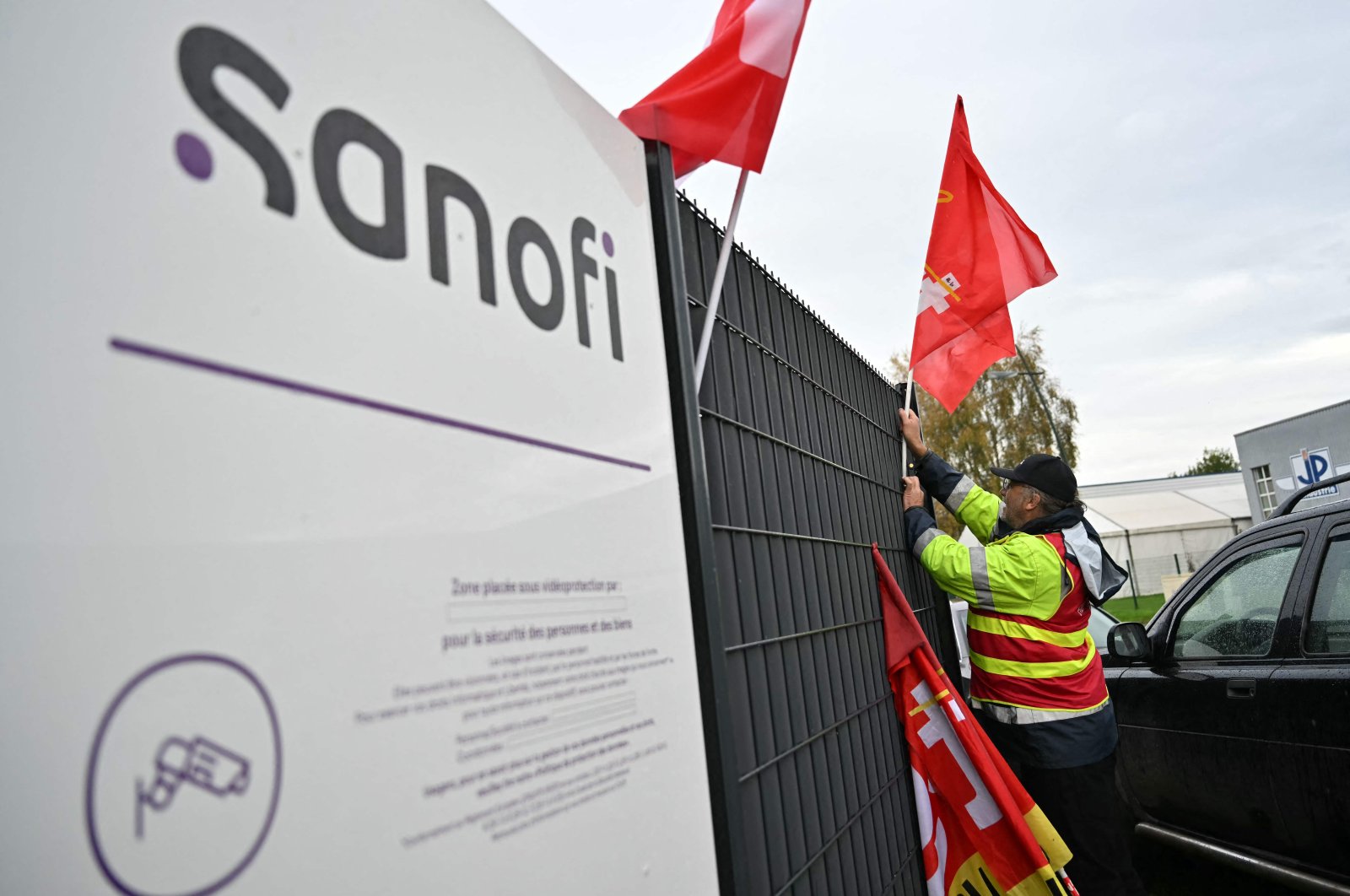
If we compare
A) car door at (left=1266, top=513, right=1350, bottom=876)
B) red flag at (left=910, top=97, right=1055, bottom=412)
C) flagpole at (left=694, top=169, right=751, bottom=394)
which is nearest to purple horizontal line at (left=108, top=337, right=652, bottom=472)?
flagpole at (left=694, top=169, right=751, bottom=394)

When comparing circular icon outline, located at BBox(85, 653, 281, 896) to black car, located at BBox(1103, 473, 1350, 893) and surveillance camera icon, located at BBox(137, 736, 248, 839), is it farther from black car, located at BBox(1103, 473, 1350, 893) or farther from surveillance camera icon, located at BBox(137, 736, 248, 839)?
black car, located at BBox(1103, 473, 1350, 893)

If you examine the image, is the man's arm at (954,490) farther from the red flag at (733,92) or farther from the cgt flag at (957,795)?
the red flag at (733,92)

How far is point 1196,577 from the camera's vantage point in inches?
171

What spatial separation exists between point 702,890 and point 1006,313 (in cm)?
294

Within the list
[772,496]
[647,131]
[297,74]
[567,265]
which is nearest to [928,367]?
[772,496]

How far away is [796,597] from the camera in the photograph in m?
2.44

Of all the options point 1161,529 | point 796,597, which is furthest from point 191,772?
point 1161,529

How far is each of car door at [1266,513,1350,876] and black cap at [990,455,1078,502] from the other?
1.04m

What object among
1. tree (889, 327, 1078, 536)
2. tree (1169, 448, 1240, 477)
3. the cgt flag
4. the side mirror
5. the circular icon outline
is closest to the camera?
the circular icon outline

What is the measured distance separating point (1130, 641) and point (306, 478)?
4.40 m

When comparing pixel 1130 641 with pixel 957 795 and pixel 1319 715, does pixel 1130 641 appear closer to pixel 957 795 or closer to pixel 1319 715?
pixel 1319 715

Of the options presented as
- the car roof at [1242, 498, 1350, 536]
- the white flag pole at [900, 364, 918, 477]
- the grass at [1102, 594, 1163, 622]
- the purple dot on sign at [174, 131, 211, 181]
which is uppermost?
the white flag pole at [900, 364, 918, 477]

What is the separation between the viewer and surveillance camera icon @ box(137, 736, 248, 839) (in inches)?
32.9

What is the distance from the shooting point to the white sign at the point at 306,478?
807 mm
